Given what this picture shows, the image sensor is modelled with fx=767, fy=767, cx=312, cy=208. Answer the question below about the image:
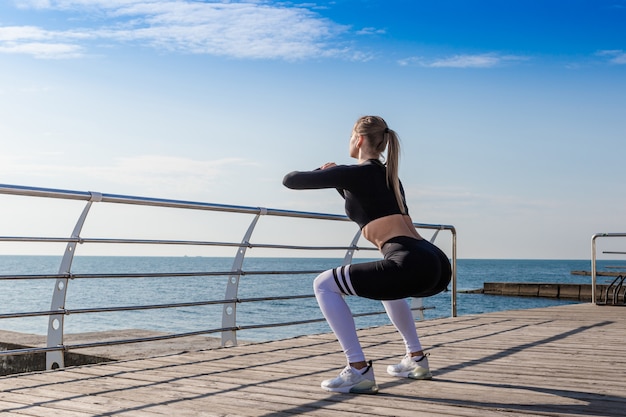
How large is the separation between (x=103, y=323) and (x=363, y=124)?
36.5 metres

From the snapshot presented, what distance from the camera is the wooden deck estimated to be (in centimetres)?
324

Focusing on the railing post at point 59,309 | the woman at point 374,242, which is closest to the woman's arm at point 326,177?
the woman at point 374,242

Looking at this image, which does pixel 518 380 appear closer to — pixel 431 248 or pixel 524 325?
pixel 431 248

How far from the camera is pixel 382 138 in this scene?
3.63 m

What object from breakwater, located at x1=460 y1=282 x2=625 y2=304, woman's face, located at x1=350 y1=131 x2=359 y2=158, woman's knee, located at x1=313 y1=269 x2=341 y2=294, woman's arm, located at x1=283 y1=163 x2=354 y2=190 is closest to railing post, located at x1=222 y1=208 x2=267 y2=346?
woman's knee, located at x1=313 y1=269 x2=341 y2=294

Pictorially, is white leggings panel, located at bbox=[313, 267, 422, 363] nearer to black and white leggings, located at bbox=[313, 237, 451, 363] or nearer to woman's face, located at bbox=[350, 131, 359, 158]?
black and white leggings, located at bbox=[313, 237, 451, 363]

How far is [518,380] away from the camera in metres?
4.04

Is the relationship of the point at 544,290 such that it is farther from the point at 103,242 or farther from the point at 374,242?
the point at 374,242

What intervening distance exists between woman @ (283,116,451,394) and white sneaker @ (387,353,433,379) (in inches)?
18.1

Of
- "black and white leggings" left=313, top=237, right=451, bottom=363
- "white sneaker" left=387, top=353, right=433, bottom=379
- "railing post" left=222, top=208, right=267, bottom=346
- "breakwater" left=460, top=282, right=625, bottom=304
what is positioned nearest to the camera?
"black and white leggings" left=313, top=237, right=451, bottom=363

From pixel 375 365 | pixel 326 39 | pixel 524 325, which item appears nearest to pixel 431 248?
pixel 375 365

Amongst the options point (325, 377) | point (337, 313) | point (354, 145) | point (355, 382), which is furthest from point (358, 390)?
point (354, 145)

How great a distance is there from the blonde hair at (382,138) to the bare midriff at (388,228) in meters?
0.06

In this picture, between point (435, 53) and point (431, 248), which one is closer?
point (431, 248)
